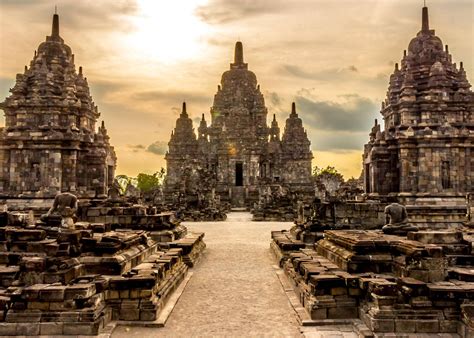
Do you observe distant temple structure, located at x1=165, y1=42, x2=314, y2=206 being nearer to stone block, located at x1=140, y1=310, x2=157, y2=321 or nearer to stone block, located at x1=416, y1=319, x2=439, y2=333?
stone block, located at x1=140, y1=310, x2=157, y2=321

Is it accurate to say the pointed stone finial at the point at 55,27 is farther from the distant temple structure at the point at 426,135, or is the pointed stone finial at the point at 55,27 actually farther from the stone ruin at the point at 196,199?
the distant temple structure at the point at 426,135

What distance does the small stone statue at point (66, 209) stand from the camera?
8.76 m

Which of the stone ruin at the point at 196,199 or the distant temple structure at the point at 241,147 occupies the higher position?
the distant temple structure at the point at 241,147

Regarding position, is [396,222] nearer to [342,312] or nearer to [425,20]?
[342,312]

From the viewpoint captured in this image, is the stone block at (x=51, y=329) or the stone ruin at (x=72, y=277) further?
the stone ruin at (x=72, y=277)

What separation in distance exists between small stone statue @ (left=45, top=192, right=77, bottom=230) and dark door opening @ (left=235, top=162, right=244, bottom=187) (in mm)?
37503

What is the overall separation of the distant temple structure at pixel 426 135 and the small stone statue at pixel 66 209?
651 inches

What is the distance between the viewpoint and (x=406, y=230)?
9.70 meters

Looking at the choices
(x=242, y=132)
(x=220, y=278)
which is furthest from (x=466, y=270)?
(x=242, y=132)

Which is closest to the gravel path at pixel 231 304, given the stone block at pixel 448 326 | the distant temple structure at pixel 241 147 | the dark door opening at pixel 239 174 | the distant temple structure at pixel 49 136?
the stone block at pixel 448 326

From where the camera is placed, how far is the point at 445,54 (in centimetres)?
2453

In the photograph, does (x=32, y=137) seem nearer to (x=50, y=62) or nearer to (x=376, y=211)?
(x=50, y=62)

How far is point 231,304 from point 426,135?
54.2 ft

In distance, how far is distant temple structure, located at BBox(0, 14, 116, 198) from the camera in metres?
23.1
